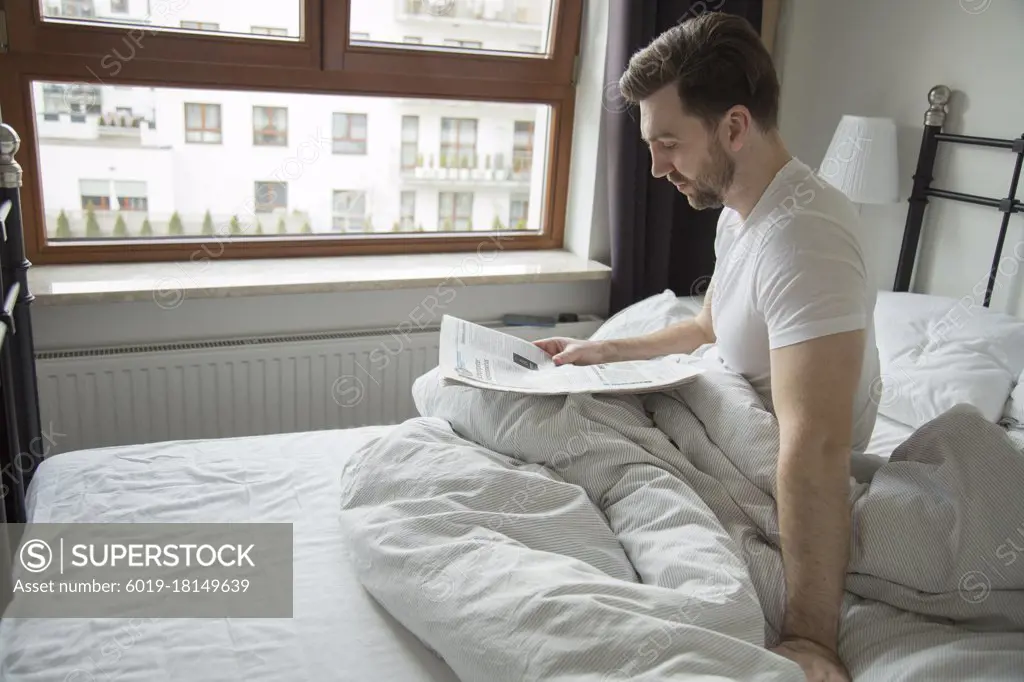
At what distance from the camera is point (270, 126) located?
2.35 m

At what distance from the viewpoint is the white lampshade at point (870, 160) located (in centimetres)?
216

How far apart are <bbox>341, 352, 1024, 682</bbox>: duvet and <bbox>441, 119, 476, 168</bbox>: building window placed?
1.39m

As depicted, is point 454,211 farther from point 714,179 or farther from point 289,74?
point 714,179

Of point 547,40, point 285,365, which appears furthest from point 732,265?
point 547,40

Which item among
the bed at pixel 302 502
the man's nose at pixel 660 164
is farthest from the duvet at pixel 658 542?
the man's nose at pixel 660 164

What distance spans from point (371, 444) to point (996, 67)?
1720 mm

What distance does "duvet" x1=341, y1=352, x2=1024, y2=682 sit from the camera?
3.09ft

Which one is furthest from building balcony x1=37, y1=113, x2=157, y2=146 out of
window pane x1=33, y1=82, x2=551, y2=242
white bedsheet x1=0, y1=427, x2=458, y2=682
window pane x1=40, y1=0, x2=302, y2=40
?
white bedsheet x1=0, y1=427, x2=458, y2=682

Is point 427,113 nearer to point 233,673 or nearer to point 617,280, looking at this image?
point 617,280

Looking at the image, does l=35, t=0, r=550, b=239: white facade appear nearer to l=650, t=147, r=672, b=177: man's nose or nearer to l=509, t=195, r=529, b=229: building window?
l=509, t=195, r=529, b=229: building window

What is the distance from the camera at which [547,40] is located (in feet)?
8.49

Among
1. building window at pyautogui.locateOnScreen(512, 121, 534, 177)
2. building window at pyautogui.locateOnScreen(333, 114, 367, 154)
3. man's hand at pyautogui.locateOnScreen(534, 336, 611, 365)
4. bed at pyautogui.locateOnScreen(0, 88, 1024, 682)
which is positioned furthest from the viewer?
building window at pyautogui.locateOnScreen(512, 121, 534, 177)

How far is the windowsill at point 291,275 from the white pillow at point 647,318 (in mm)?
310

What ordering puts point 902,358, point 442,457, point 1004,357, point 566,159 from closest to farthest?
point 442,457
point 1004,357
point 902,358
point 566,159
